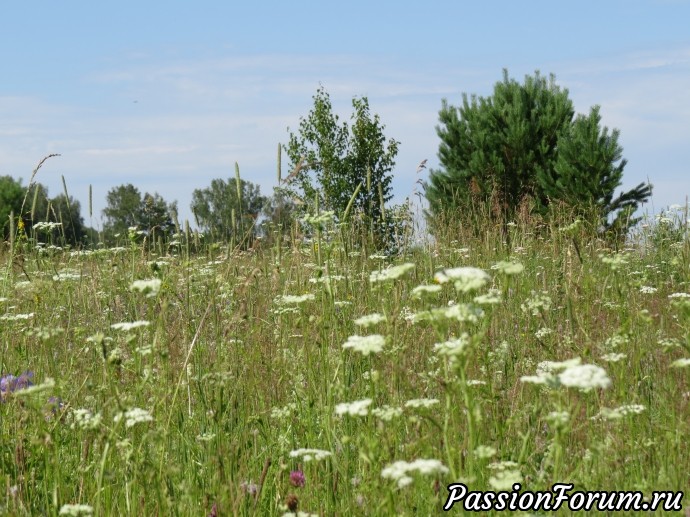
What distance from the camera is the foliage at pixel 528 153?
1605 cm

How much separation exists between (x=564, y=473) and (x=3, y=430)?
2.24 meters

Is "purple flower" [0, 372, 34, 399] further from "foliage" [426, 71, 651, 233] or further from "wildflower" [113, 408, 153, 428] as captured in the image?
"foliage" [426, 71, 651, 233]

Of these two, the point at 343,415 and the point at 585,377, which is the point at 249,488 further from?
the point at 585,377

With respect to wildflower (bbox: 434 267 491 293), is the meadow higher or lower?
lower

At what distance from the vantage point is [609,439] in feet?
9.07

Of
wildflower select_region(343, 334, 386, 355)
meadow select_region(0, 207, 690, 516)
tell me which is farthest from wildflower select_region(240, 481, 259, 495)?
wildflower select_region(343, 334, 386, 355)

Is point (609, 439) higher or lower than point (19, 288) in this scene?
lower

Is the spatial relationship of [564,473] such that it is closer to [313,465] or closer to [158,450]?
[313,465]

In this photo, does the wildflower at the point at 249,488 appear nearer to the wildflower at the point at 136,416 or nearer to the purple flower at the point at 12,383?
the wildflower at the point at 136,416

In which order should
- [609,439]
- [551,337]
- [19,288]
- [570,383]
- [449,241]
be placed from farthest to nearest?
[449,241], [19,288], [551,337], [609,439], [570,383]

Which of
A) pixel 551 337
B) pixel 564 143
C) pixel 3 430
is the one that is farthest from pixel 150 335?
pixel 564 143

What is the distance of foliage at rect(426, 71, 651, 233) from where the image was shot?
16.0 meters

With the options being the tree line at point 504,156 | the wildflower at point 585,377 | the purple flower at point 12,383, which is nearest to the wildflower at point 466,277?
the wildflower at point 585,377

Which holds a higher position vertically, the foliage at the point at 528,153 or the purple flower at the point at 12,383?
the foliage at the point at 528,153
